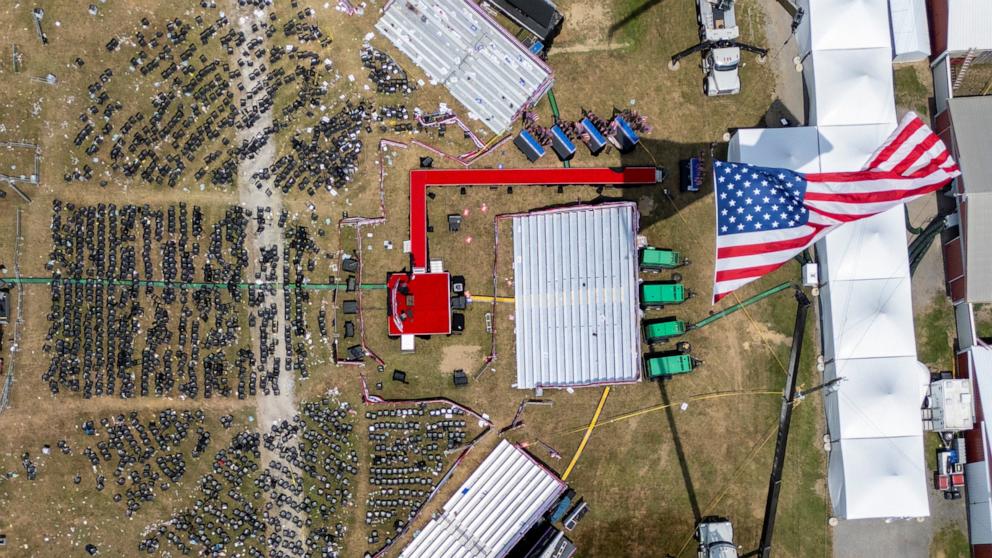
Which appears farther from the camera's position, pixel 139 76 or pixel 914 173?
pixel 139 76

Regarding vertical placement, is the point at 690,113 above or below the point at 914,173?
above

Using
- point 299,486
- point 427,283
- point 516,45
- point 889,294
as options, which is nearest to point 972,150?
point 889,294

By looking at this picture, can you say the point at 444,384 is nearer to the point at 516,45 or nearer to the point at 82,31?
the point at 516,45

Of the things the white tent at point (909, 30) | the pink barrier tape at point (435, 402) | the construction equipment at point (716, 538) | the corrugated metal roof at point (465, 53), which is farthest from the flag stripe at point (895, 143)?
the pink barrier tape at point (435, 402)

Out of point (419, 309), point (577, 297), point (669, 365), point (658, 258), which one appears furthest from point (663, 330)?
point (419, 309)

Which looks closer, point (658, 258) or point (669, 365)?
point (669, 365)

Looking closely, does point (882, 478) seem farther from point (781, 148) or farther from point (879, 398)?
point (781, 148)
